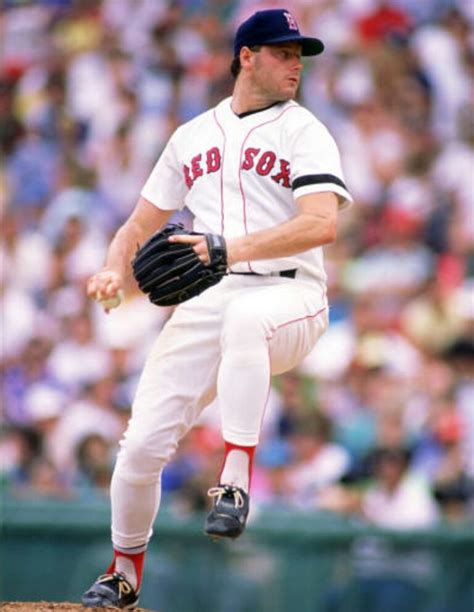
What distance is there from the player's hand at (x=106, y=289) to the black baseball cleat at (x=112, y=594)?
959 millimetres

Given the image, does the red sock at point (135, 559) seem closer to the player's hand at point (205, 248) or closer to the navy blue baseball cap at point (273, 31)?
the player's hand at point (205, 248)

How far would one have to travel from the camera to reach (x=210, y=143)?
4832 millimetres

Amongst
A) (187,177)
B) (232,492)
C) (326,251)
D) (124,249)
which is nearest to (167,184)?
(187,177)

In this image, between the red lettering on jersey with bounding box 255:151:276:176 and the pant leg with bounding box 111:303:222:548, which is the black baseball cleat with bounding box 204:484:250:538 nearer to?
the pant leg with bounding box 111:303:222:548

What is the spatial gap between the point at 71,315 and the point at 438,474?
341 centimetres

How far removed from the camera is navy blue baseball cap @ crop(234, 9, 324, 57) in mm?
4691

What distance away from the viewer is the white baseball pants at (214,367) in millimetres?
4555

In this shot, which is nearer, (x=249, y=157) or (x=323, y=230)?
(x=323, y=230)

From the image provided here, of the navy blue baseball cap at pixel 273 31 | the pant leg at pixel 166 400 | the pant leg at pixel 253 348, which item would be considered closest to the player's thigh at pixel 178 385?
the pant leg at pixel 166 400

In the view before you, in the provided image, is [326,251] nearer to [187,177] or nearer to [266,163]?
[187,177]

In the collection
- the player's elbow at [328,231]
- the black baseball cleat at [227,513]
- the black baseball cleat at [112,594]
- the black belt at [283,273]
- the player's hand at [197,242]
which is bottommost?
the black baseball cleat at [112,594]

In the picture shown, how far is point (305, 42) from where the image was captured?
4727 millimetres

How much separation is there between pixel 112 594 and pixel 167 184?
1423mm

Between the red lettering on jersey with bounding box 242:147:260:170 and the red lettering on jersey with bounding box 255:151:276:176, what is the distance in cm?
3
